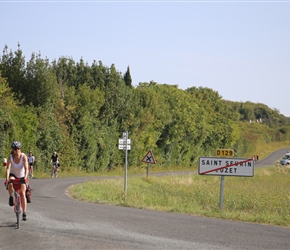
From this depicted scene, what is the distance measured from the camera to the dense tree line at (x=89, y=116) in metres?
45.1

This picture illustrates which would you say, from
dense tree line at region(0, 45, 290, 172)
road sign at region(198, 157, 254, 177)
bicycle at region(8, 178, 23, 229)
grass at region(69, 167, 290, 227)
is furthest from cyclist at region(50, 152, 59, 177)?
bicycle at region(8, 178, 23, 229)

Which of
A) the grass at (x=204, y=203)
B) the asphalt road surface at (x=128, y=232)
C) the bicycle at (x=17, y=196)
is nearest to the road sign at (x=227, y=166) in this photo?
the grass at (x=204, y=203)

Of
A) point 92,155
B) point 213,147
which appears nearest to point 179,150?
point 213,147

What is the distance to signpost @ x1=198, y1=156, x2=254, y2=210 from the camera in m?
21.0

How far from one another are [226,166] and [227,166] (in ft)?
0.11

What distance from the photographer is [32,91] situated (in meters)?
47.8

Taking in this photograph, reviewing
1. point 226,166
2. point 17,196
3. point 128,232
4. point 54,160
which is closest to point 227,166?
point 226,166

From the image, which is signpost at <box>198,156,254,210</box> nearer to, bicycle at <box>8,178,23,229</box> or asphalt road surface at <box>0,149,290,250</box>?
asphalt road surface at <box>0,149,290,250</box>

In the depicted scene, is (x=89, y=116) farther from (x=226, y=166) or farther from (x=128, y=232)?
(x=128, y=232)

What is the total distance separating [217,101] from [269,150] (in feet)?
158

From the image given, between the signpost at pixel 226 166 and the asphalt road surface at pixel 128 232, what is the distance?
3.24m

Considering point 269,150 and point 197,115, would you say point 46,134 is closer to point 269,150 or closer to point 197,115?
point 197,115

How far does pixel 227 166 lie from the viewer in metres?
21.1

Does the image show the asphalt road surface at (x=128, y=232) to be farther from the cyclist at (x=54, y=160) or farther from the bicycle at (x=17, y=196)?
the cyclist at (x=54, y=160)
